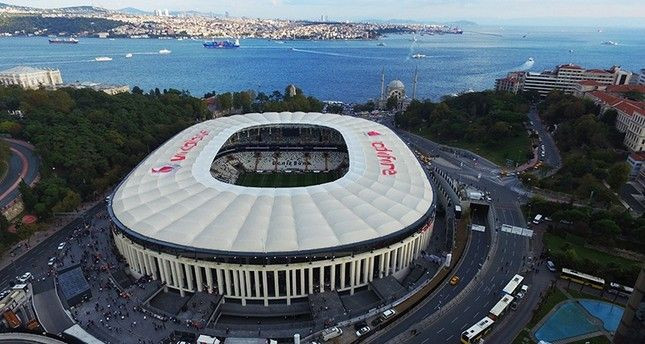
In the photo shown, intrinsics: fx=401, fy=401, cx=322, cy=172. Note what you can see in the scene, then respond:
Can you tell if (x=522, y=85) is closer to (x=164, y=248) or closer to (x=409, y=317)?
(x=409, y=317)

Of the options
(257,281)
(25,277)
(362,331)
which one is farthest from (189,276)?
(25,277)

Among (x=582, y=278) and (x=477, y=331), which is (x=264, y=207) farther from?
(x=582, y=278)

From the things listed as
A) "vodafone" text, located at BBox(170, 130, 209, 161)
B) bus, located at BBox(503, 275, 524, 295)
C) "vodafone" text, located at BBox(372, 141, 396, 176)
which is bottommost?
bus, located at BBox(503, 275, 524, 295)

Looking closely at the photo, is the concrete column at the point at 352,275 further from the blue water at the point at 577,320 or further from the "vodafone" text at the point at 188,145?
the "vodafone" text at the point at 188,145

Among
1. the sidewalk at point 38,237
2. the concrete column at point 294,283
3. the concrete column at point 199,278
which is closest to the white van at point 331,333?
the concrete column at point 294,283

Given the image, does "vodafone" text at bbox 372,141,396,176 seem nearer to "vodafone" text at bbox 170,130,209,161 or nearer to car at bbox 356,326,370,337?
car at bbox 356,326,370,337

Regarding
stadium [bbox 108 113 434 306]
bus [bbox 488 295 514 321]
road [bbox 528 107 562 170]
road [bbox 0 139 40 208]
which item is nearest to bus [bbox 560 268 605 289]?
bus [bbox 488 295 514 321]

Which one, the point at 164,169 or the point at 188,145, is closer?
the point at 164,169
